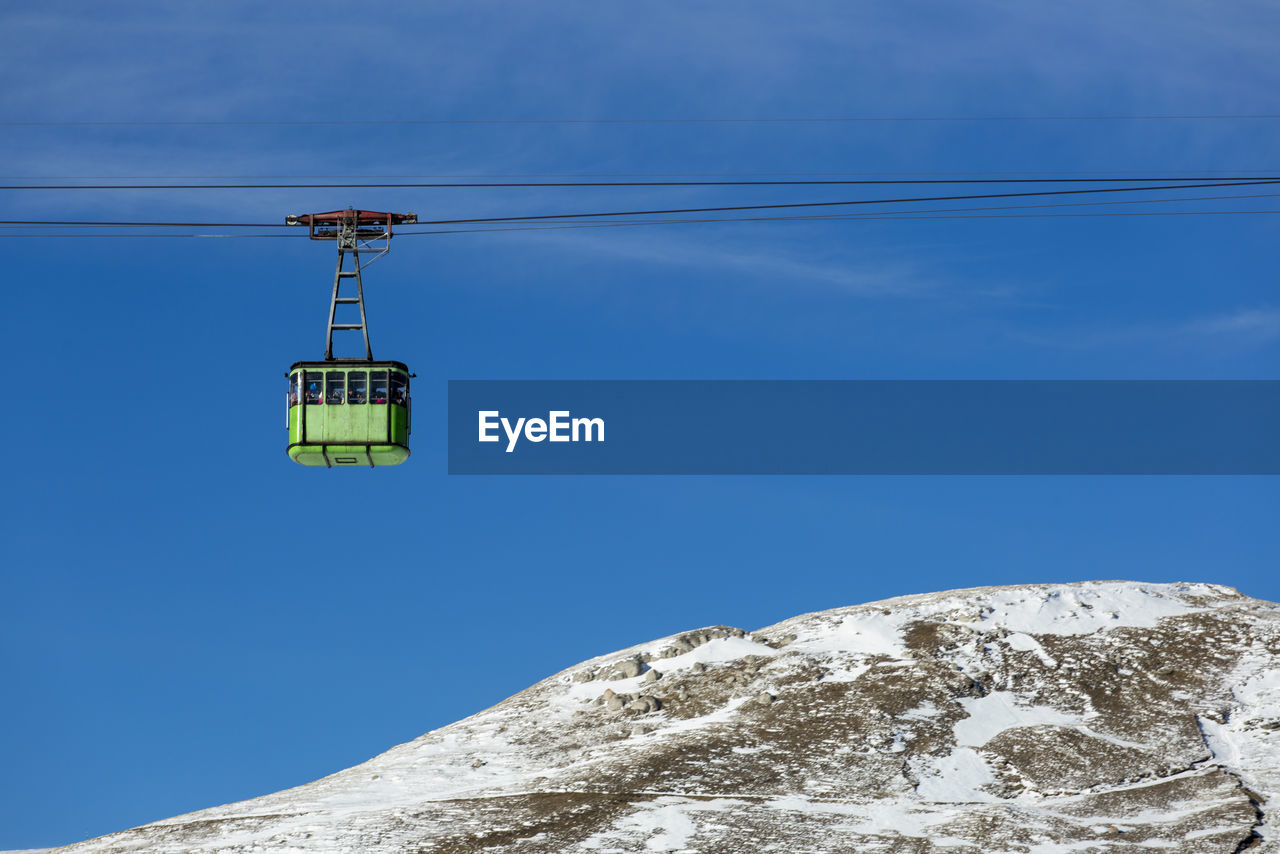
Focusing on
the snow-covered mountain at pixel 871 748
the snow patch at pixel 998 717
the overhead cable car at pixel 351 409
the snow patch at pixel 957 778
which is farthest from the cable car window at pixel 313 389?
the snow patch at pixel 998 717

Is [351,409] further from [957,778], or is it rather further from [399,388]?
[957,778]

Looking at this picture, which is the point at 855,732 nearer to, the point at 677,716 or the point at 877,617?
the point at 677,716

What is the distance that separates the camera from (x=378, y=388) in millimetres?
55531

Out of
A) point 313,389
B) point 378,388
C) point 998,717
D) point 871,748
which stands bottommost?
point 871,748

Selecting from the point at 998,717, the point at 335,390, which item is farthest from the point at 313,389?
the point at 998,717

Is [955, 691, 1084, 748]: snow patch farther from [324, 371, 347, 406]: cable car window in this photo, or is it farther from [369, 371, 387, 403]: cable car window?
[324, 371, 347, 406]: cable car window

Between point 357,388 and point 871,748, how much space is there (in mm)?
30572

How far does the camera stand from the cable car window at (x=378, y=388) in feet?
182

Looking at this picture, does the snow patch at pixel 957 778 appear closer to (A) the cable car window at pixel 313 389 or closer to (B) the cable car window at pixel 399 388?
(B) the cable car window at pixel 399 388

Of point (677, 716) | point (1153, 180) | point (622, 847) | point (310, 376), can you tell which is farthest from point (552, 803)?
point (1153, 180)

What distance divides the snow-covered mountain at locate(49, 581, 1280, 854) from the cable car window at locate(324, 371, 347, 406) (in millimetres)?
17650

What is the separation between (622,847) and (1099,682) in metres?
31.5

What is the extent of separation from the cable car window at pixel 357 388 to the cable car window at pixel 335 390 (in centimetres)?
23

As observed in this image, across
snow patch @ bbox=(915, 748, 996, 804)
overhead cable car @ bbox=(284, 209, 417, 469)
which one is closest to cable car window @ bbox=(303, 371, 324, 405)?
overhead cable car @ bbox=(284, 209, 417, 469)
